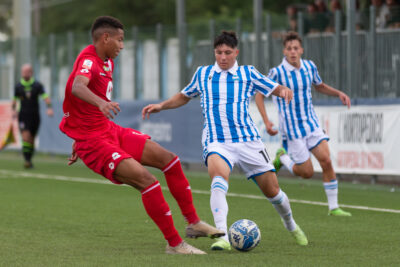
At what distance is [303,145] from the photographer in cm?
1138

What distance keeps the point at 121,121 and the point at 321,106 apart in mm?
6129

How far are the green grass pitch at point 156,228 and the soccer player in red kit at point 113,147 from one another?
34 centimetres

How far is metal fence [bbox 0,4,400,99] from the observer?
1644 cm

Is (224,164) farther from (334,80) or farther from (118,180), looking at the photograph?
(334,80)

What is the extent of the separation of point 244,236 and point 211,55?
40.4 ft

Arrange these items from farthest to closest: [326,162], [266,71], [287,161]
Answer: [266,71]
[287,161]
[326,162]

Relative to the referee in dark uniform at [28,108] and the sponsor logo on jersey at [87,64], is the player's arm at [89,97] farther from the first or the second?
the referee in dark uniform at [28,108]

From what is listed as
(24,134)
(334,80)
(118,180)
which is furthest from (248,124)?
(24,134)

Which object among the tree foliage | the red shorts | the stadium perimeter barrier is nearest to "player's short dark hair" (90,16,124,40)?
the red shorts

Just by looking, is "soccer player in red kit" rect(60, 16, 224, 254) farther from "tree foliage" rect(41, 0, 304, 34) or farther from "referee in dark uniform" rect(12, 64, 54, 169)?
"tree foliage" rect(41, 0, 304, 34)

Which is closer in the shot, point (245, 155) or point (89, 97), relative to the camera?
point (89, 97)

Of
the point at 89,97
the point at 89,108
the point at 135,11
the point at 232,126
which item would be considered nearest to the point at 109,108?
the point at 89,97

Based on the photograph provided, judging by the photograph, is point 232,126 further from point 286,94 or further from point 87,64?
point 87,64

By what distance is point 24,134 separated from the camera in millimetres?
19422
